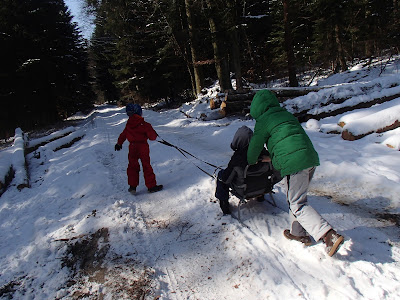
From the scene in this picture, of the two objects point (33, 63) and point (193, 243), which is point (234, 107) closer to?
point (193, 243)

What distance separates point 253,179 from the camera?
3621 mm

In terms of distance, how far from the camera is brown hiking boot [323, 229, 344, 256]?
2.69 m

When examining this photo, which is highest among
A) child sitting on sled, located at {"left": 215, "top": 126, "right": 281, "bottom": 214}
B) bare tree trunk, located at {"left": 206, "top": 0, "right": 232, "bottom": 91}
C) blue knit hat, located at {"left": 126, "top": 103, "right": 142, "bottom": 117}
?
bare tree trunk, located at {"left": 206, "top": 0, "right": 232, "bottom": 91}

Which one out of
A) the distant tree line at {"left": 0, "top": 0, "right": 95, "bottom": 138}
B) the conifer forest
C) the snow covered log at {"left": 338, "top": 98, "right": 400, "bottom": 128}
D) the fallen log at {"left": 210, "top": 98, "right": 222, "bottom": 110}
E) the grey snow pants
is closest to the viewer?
the grey snow pants

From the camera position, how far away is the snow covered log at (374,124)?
6410 millimetres

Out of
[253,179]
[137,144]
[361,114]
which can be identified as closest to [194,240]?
[253,179]

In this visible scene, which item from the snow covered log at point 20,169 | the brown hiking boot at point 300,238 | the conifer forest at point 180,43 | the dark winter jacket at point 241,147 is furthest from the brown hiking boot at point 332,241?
the conifer forest at point 180,43

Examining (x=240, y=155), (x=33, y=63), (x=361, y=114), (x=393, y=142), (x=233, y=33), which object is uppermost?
(x=33, y=63)

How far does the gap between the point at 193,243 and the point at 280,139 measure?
73.9 inches

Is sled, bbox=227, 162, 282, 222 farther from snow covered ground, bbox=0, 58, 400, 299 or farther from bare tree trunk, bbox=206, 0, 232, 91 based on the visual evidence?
bare tree trunk, bbox=206, 0, 232, 91

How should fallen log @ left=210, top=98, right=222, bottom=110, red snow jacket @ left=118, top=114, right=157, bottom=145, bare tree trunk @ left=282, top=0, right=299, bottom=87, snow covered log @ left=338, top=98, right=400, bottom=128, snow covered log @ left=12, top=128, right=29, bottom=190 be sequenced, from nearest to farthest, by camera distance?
red snow jacket @ left=118, top=114, right=157, bottom=145
snow covered log @ left=12, top=128, right=29, bottom=190
snow covered log @ left=338, top=98, right=400, bottom=128
fallen log @ left=210, top=98, right=222, bottom=110
bare tree trunk @ left=282, top=0, right=299, bottom=87

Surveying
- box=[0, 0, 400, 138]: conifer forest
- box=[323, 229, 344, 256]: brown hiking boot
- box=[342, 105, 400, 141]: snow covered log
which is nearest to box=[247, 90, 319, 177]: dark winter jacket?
box=[323, 229, 344, 256]: brown hiking boot

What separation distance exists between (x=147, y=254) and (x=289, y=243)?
6.21 feet

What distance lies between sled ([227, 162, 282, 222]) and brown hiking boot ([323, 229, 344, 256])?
1.11 meters
